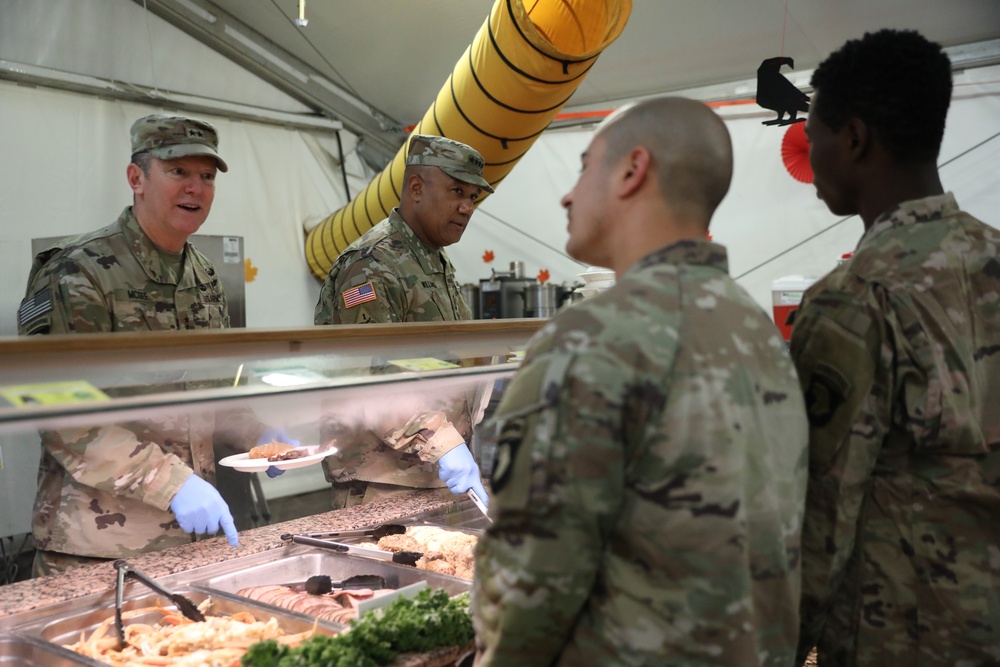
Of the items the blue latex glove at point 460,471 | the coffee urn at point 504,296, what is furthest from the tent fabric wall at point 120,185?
the blue latex glove at point 460,471

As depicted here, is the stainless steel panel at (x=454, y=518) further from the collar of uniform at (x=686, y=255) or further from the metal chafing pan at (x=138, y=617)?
the collar of uniform at (x=686, y=255)

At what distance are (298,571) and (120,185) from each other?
385 cm

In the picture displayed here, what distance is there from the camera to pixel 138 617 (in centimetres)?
178

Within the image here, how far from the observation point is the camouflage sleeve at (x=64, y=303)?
227cm

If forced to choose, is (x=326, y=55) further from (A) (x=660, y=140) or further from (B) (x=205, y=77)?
(A) (x=660, y=140)

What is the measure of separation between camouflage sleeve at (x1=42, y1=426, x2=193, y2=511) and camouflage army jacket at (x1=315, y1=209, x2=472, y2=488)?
411mm

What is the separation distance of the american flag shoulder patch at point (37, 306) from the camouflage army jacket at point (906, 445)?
1.98 meters

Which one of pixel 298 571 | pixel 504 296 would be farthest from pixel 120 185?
pixel 298 571

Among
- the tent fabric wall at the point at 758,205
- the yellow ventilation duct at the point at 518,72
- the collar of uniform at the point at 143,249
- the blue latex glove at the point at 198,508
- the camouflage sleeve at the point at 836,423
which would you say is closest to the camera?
the camouflage sleeve at the point at 836,423

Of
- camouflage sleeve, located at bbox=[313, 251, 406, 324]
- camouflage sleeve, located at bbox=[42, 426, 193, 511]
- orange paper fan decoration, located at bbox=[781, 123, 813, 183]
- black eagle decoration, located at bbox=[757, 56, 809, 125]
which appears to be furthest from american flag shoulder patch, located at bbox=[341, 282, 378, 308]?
orange paper fan decoration, located at bbox=[781, 123, 813, 183]

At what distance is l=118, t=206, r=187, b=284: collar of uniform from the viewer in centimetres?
255

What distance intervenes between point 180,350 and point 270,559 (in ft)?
3.11

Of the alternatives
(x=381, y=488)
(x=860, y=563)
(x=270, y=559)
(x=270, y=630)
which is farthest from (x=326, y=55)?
(x=860, y=563)

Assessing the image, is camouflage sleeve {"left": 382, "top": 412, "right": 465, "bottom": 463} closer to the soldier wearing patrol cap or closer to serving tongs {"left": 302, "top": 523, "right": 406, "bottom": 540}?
the soldier wearing patrol cap
